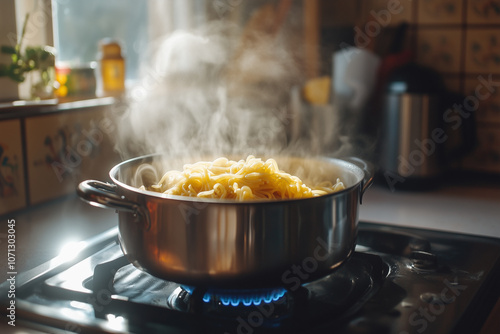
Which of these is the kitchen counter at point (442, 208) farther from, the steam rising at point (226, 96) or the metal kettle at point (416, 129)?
the steam rising at point (226, 96)

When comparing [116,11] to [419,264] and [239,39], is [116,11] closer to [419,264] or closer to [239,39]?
[239,39]

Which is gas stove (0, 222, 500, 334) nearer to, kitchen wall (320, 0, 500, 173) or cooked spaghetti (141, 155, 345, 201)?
cooked spaghetti (141, 155, 345, 201)

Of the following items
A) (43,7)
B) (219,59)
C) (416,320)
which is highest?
(43,7)

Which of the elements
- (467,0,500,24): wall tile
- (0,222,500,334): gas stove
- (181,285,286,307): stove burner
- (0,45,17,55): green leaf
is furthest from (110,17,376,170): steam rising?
(181,285,286,307): stove burner

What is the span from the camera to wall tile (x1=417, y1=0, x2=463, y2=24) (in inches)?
64.7

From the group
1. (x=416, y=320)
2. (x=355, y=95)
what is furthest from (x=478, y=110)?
(x=416, y=320)

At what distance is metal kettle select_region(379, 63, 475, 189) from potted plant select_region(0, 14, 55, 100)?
91 cm

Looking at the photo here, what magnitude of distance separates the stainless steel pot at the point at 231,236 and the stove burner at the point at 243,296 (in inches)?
2.3

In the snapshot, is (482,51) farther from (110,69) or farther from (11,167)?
(11,167)

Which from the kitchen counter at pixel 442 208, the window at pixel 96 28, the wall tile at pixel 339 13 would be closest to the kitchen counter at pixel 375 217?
the kitchen counter at pixel 442 208

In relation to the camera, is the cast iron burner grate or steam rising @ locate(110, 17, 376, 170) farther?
steam rising @ locate(110, 17, 376, 170)

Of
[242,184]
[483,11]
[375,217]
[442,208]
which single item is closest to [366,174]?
[242,184]

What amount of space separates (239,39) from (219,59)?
9cm

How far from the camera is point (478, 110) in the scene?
65.4 inches
